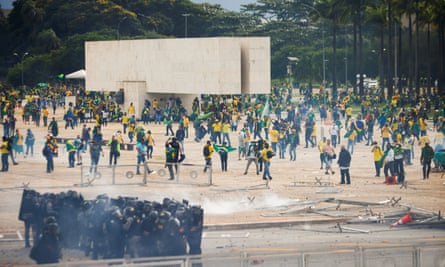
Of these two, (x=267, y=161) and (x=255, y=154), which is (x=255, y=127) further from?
(x=267, y=161)

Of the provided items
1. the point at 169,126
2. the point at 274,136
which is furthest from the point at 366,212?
the point at 169,126

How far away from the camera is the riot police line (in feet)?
48.1

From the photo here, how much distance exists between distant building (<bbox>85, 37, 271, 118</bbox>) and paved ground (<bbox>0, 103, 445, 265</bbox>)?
15211 mm

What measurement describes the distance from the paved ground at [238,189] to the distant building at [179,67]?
15.2m

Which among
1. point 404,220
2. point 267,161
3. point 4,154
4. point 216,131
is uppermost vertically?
point 216,131

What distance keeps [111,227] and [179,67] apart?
1465 inches

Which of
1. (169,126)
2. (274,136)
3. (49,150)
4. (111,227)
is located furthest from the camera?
(169,126)

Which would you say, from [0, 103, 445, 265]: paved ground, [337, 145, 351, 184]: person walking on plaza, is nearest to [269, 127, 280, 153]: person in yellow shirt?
[0, 103, 445, 265]: paved ground

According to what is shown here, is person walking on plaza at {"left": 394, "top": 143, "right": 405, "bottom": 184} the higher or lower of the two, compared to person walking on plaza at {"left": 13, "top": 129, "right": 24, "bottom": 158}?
lower

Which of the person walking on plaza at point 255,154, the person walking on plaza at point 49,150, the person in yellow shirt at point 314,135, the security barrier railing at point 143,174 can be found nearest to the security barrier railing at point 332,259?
the security barrier railing at point 143,174

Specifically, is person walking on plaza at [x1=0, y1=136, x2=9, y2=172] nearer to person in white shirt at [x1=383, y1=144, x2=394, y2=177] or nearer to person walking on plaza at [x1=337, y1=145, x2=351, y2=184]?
person walking on plaza at [x1=337, y1=145, x2=351, y2=184]

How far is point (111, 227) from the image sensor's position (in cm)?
1534

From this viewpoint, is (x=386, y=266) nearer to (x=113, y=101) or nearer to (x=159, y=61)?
(x=159, y=61)

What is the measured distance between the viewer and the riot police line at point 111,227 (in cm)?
1466
